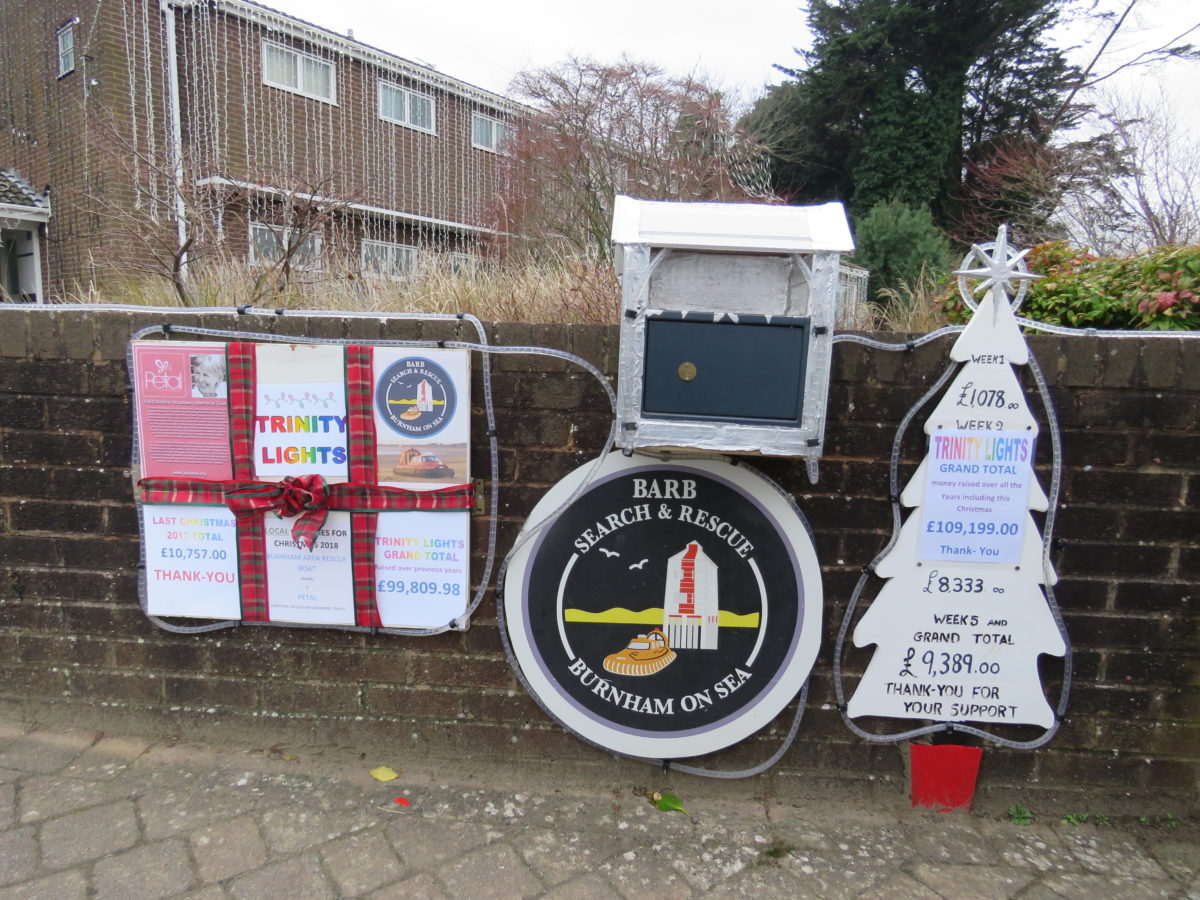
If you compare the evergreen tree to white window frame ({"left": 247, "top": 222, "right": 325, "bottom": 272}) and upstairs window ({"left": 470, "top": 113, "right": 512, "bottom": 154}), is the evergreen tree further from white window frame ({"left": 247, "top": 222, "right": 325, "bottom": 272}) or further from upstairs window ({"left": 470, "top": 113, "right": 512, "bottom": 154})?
white window frame ({"left": 247, "top": 222, "right": 325, "bottom": 272})

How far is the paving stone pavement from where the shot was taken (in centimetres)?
231

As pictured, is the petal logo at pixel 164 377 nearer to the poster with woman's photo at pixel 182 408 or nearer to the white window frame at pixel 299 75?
the poster with woman's photo at pixel 182 408

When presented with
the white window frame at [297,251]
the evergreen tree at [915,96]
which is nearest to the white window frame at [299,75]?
the white window frame at [297,251]

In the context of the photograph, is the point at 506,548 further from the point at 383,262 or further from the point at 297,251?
the point at 297,251

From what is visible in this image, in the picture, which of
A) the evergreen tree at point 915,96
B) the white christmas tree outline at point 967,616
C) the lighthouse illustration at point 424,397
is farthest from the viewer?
the evergreen tree at point 915,96

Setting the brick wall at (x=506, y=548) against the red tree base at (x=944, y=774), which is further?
the red tree base at (x=944, y=774)

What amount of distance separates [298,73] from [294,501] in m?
11.6

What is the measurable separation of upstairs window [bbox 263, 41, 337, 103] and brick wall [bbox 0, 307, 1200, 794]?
10.5m

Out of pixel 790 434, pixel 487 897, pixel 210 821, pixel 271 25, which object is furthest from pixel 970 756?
pixel 271 25

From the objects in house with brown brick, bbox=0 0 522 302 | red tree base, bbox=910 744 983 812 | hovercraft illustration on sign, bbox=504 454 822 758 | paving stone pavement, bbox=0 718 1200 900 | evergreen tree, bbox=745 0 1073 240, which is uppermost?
evergreen tree, bbox=745 0 1073 240

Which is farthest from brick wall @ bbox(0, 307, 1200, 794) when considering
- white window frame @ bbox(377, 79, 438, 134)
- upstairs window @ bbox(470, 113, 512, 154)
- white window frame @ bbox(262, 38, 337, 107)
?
upstairs window @ bbox(470, 113, 512, 154)

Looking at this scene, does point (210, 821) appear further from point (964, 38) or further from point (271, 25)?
point (964, 38)

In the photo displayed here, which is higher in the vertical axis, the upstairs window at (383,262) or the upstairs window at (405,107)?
the upstairs window at (405,107)

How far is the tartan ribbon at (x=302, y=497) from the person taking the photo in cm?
273
